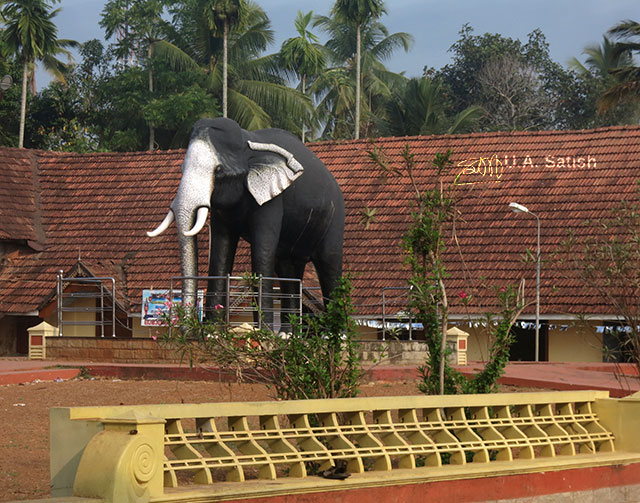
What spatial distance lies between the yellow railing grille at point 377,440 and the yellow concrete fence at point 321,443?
0.01 m

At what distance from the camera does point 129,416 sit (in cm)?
668

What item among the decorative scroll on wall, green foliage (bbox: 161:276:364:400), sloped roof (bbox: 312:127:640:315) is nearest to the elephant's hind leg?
sloped roof (bbox: 312:127:640:315)

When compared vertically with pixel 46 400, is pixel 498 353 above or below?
above

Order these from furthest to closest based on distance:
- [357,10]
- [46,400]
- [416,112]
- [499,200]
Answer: [357,10] → [416,112] → [499,200] → [46,400]

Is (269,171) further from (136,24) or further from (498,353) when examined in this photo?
(136,24)

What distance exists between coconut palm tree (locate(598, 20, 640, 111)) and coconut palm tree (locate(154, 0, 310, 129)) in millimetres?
14275

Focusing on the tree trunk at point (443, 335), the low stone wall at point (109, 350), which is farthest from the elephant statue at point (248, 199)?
the tree trunk at point (443, 335)

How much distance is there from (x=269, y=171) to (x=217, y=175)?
89 centimetres

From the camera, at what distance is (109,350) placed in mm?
19656

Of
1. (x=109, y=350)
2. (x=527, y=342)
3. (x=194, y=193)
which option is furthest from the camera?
(x=527, y=342)

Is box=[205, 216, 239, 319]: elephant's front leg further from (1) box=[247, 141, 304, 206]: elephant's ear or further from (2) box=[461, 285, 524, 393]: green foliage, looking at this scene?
(2) box=[461, 285, 524, 393]: green foliage

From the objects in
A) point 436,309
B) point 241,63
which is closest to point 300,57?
point 241,63

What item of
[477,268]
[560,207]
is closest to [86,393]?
[477,268]

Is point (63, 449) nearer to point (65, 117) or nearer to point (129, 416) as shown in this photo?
point (129, 416)
